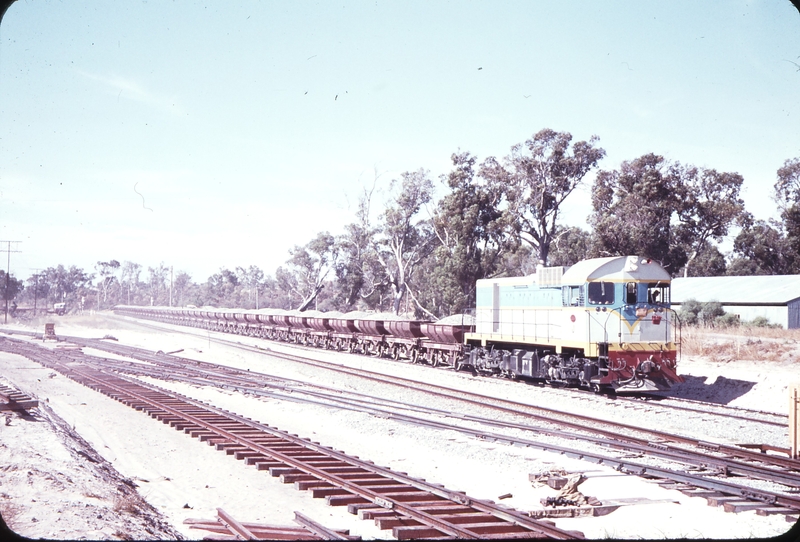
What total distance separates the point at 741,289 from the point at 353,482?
4648cm

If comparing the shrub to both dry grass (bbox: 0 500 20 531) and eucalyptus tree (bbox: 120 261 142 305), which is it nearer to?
dry grass (bbox: 0 500 20 531)

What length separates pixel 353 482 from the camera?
950 cm

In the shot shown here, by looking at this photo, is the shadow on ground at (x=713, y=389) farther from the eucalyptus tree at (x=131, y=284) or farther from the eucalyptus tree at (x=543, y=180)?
the eucalyptus tree at (x=131, y=284)

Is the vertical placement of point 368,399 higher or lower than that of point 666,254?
lower

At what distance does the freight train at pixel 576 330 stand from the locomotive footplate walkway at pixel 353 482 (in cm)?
963

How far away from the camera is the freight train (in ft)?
60.3

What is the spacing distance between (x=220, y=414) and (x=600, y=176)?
3628cm

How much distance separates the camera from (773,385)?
773 inches

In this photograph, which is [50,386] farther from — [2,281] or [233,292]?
[233,292]

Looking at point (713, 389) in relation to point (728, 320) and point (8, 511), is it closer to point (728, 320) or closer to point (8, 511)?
point (8, 511)

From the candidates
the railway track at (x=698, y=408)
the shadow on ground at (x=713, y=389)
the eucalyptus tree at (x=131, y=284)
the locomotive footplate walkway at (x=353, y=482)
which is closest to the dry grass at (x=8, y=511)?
the locomotive footplate walkway at (x=353, y=482)

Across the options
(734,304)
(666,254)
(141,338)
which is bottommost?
(141,338)

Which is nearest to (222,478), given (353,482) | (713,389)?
(353,482)

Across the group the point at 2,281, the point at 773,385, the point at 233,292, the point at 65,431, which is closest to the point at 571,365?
the point at 773,385
